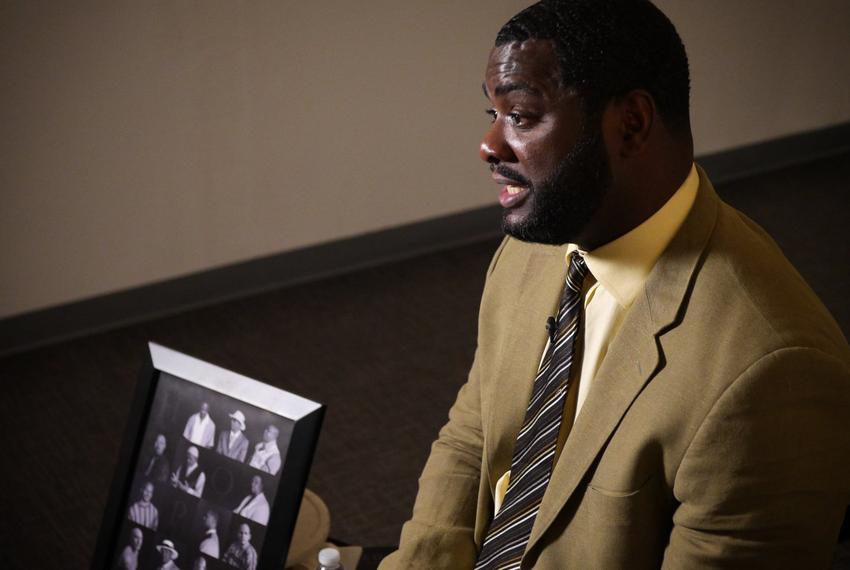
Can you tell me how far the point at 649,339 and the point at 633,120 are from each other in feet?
0.90

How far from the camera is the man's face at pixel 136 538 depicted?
1.65m

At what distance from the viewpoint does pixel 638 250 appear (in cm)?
146

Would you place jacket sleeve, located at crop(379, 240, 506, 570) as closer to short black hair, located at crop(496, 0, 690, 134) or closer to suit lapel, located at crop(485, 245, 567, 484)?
suit lapel, located at crop(485, 245, 567, 484)

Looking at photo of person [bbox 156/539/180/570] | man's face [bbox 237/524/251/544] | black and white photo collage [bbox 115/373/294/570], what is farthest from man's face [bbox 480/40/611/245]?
photo of person [bbox 156/539/180/570]

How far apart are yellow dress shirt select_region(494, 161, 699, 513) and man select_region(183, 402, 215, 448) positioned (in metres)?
0.50

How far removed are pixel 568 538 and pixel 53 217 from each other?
10.1 feet

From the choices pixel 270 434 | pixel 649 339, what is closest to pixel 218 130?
pixel 270 434

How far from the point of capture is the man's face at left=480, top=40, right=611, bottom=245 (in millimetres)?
1335

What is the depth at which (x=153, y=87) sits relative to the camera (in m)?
4.09

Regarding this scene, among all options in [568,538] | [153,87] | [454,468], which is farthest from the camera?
[153,87]

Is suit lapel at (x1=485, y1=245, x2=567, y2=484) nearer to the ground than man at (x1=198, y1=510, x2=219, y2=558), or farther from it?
farther from it

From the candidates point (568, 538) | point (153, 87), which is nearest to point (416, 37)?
point (153, 87)

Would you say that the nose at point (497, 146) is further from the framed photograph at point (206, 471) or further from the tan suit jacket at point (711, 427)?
the framed photograph at point (206, 471)

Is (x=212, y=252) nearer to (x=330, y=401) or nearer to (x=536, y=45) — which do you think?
(x=330, y=401)
